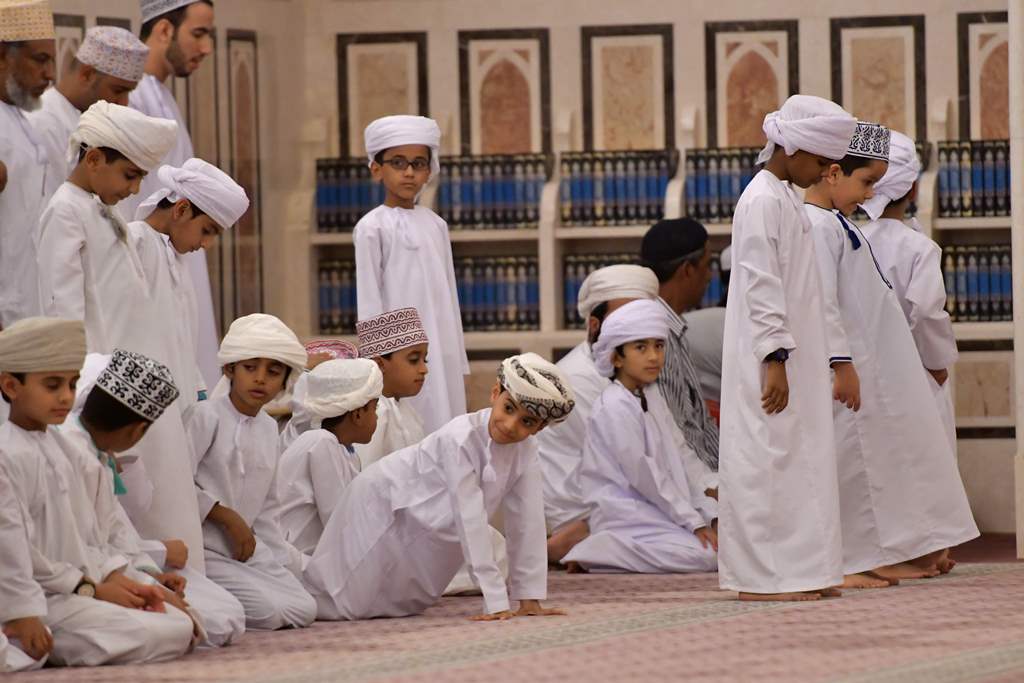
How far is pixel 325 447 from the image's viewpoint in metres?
5.83

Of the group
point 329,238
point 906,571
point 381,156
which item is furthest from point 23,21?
point 329,238

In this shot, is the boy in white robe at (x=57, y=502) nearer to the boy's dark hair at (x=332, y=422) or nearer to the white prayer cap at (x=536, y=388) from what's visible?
the white prayer cap at (x=536, y=388)

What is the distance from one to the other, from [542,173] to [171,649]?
5091 mm

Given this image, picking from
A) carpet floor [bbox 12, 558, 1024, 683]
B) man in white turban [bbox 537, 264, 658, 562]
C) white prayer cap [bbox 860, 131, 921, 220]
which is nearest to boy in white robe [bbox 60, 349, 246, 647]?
carpet floor [bbox 12, 558, 1024, 683]

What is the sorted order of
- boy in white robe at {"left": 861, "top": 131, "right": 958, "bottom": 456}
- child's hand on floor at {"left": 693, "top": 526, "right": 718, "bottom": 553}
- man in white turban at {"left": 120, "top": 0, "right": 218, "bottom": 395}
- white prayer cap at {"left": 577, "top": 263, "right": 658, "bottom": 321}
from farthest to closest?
white prayer cap at {"left": 577, "top": 263, "right": 658, "bottom": 321} < man in white turban at {"left": 120, "top": 0, "right": 218, "bottom": 395} < child's hand on floor at {"left": 693, "top": 526, "right": 718, "bottom": 553} < boy in white robe at {"left": 861, "top": 131, "right": 958, "bottom": 456}

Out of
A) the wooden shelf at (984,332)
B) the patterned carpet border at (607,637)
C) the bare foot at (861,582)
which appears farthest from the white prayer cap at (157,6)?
the wooden shelf at (984,332)

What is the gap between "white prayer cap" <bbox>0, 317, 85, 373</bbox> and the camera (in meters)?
4.58

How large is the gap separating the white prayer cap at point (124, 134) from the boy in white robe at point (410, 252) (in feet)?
6.07

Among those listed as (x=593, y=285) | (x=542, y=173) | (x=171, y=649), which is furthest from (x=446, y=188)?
(x=171, y=649)

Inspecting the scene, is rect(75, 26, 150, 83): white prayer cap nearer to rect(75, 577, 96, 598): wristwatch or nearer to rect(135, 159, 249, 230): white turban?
rect(135, 159, 249, 230): white turban

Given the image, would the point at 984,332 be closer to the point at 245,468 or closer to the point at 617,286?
the point at 617,286

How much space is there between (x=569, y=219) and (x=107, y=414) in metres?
4.85

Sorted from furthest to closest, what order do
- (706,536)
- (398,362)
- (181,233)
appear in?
(706,536)
(398,362)
(181,233)

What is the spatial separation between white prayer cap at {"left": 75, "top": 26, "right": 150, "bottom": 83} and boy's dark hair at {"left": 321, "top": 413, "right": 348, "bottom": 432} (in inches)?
47.7
